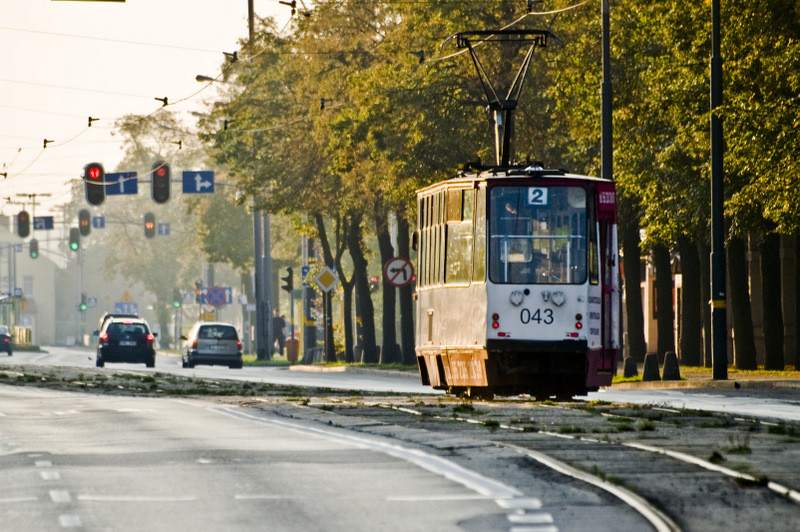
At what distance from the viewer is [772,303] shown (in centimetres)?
3925

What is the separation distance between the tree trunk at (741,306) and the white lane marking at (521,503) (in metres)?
29.3

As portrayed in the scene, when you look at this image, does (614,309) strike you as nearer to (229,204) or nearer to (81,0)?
(81,0)

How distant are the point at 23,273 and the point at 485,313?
173m

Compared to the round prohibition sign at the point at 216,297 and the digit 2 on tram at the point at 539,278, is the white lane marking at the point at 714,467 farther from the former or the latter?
the round prohibition sign at the point at 216,297

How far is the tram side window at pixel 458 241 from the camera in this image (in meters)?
25.5

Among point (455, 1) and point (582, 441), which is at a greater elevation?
point (455, 1)

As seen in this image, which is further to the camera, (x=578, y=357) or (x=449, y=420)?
(x=578, y=357)

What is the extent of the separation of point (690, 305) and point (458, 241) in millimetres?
21617

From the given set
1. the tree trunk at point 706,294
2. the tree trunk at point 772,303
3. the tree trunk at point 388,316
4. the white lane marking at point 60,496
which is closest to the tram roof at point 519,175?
the white lane marking at point 60,496

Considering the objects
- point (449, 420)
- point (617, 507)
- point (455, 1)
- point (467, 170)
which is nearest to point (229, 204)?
point (455, 1)

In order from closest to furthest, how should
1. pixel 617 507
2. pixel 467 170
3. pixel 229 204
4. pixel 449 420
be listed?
1. pixel 617 507
2. pixel 449 420
3. pixel 467 170
4. pixel 229 204

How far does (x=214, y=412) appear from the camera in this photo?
78.0ft

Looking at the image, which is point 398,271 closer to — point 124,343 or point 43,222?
point 124,343

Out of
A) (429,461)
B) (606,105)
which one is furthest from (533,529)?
(606,105)
